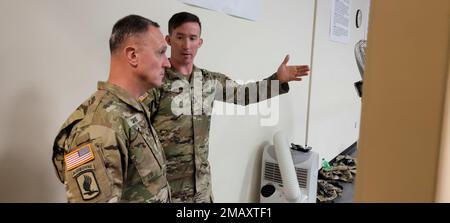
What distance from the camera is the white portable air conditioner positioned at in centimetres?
189

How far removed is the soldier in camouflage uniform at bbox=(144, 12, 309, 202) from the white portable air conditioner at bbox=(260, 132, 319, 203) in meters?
0.68

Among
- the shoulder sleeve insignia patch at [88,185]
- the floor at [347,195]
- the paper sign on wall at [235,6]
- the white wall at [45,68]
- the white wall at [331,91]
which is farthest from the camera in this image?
the white wall at [331,91]

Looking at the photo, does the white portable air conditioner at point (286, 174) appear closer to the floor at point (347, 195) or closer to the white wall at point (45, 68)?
the floor at point (347, 195)

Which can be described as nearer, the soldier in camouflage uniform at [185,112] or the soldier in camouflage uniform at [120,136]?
the soldier in camouflage uniform at [120,136]

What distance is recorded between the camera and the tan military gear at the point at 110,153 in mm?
753

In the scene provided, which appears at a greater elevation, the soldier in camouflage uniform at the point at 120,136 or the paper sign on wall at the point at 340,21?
the paper sign on wall at the point at 340,21

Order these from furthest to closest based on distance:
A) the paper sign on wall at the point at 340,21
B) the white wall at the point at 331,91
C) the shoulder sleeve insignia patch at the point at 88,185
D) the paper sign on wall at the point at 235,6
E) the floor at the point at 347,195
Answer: the paper sign on wall at the point at 340,21 < the white wall at the point at 331,91 < the paper sign on wall at the point at 235,6 < the shoulder sleeve insignia patch at the point at 88,185 < the floor at the point at 347,195

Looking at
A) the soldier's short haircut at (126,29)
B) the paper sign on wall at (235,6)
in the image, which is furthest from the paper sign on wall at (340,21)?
the soldier's short haircut at (126,29)

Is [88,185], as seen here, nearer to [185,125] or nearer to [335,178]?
[185,125]

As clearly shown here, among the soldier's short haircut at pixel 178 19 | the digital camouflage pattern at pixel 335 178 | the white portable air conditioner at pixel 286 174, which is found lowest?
the digital camouflage pattern at pixel 335 178

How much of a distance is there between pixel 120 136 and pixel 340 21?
2.68 meters

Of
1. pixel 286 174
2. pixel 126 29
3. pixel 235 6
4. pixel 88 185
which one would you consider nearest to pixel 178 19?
pixel 126 29
